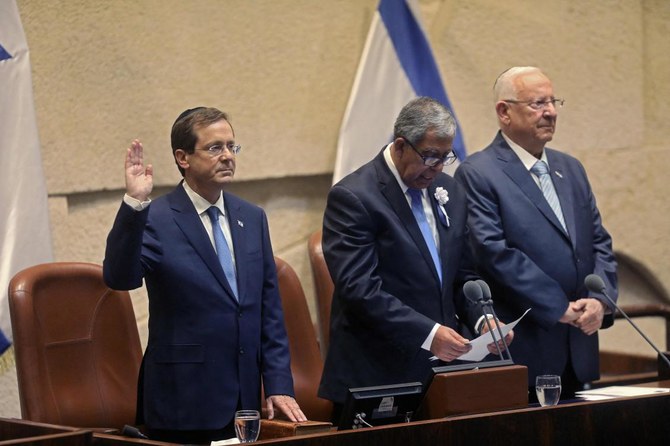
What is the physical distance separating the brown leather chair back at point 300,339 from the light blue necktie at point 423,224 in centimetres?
96

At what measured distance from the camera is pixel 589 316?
13.3 ft

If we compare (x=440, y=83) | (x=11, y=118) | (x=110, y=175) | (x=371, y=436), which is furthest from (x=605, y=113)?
(x=371, y=436)

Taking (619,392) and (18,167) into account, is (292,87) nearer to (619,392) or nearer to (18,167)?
(18,167)

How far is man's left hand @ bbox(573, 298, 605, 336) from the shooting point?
406 centimetres

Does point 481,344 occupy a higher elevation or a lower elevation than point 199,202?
lower

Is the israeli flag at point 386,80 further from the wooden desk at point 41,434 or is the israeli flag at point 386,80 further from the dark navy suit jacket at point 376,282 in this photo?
the wooden desk at point 41,434

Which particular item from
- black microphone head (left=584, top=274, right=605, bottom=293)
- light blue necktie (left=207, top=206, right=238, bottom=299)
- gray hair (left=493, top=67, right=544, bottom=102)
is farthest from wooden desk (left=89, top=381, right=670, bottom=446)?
gray hair (left=493, top=67, right=544, bottom=102)

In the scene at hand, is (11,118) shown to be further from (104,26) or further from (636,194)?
(636,194)

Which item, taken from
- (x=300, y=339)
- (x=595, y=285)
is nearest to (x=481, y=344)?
(x=595, y=285)

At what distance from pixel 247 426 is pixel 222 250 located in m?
0.88

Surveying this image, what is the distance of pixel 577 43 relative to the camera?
6.34m

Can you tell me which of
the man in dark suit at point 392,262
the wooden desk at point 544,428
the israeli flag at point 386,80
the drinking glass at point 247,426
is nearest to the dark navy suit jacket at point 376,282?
the man in dark suit at point 392,262

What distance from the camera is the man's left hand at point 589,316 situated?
160 inches

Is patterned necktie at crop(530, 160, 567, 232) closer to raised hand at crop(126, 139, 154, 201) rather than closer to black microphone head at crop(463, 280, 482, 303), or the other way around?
black microphone head at crop(463, 280, 482, 303)
